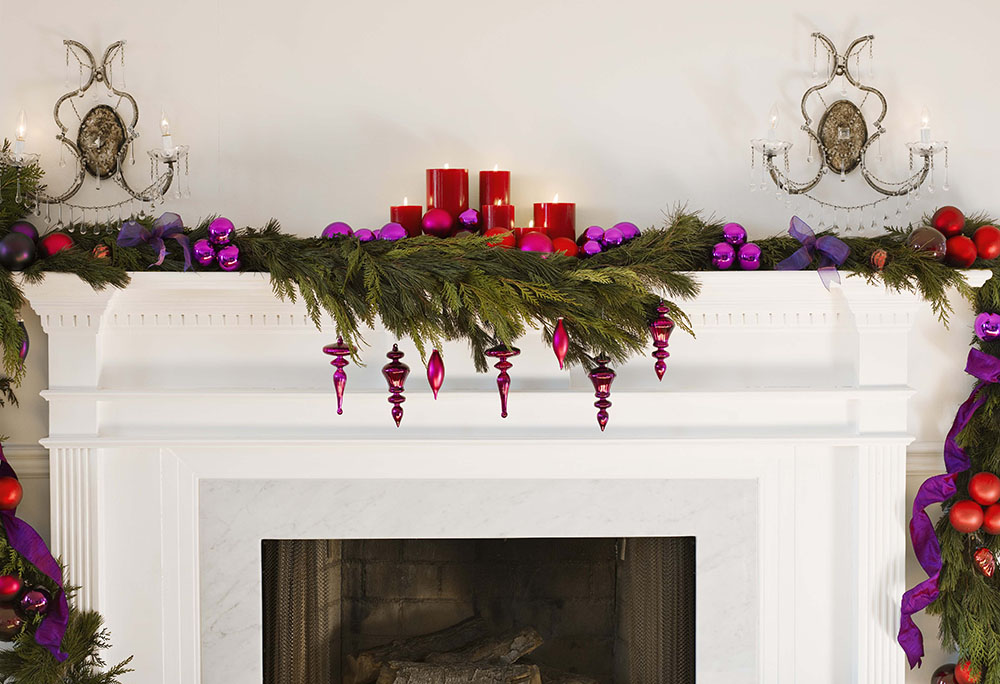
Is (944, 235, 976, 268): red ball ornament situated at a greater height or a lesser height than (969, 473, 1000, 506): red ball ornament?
greater

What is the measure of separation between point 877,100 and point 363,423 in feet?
4.34

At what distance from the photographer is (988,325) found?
→ 5.98 ft

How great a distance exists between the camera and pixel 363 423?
1.86 m

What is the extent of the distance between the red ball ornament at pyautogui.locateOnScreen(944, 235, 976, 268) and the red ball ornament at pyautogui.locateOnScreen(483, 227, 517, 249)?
2.88ft

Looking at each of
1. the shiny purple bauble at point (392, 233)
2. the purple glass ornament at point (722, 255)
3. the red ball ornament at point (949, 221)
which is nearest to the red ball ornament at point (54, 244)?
the shiny purple bauble at point (392, 233)

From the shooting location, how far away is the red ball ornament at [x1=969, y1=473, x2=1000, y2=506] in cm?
179

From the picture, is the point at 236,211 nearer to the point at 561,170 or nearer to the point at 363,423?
the point at 363,423

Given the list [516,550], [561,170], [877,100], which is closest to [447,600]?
[516,550]

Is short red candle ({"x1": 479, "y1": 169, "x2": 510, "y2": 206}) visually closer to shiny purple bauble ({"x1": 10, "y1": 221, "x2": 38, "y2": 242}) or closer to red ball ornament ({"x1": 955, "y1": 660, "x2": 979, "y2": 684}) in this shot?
shiny purple bauble ({"x1": 10, "y1": 221, "x2": 38, "y2": 242})

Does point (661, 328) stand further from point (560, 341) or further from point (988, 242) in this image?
point (988, 242)

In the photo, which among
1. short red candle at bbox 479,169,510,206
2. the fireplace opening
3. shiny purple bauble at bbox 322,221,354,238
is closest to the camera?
shiny purple bauble at bbox 322,221,354,238

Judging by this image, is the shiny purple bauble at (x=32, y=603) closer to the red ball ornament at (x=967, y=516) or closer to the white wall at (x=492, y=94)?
the white wall at (x=492, y=94)

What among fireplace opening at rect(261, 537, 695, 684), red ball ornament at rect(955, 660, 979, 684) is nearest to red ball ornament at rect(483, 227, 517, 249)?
fireplace opening at rect(261, 537, 695, 684)

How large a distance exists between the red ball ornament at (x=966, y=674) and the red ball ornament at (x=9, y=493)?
2.02 meters
